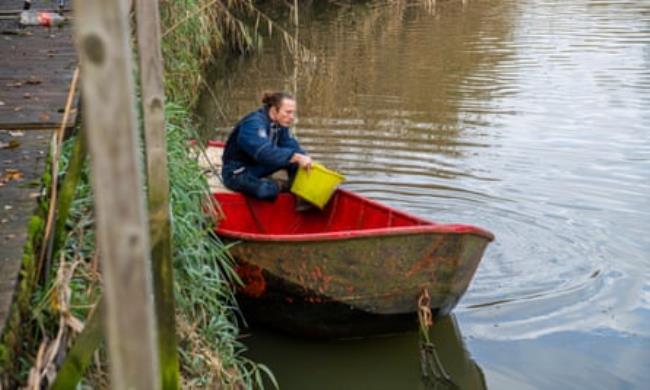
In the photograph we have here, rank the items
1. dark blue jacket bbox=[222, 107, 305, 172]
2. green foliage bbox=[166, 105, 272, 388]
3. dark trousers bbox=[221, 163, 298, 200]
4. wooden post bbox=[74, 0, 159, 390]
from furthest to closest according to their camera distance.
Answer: dark trousers bbox=[221, 163, 298, 200] < dark blue jacket bbox=[222, 107, 305, 172] < green foliage bbox=[166, 105, 272, 388] < wooden post bbox=[74, 0, 159, 390]

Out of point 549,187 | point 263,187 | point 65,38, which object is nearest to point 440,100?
point 549,187

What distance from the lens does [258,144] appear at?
6500 millimetres

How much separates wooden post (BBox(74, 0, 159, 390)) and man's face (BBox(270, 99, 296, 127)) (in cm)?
482

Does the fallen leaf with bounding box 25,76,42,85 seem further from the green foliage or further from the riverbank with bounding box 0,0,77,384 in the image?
the green foliage

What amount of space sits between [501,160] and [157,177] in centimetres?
695

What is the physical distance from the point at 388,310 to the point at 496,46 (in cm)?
1204

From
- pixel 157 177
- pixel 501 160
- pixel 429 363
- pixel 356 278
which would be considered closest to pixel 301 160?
pixel 356 278

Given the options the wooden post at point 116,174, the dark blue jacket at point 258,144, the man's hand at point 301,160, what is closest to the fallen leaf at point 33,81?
the dark blue jacket at point 258,144

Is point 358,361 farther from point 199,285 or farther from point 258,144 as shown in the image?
point 258,144

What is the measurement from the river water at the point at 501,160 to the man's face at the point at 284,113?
5.00ft

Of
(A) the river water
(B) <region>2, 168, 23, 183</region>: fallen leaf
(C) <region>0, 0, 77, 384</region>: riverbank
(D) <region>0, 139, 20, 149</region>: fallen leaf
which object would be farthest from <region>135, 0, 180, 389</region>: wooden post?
(D) <region>0, 139, 20, 149</region>: fallen leaf

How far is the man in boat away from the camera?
21.4 ft

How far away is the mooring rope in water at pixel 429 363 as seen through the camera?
18.1ft

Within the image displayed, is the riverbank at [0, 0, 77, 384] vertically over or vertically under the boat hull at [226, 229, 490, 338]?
over
